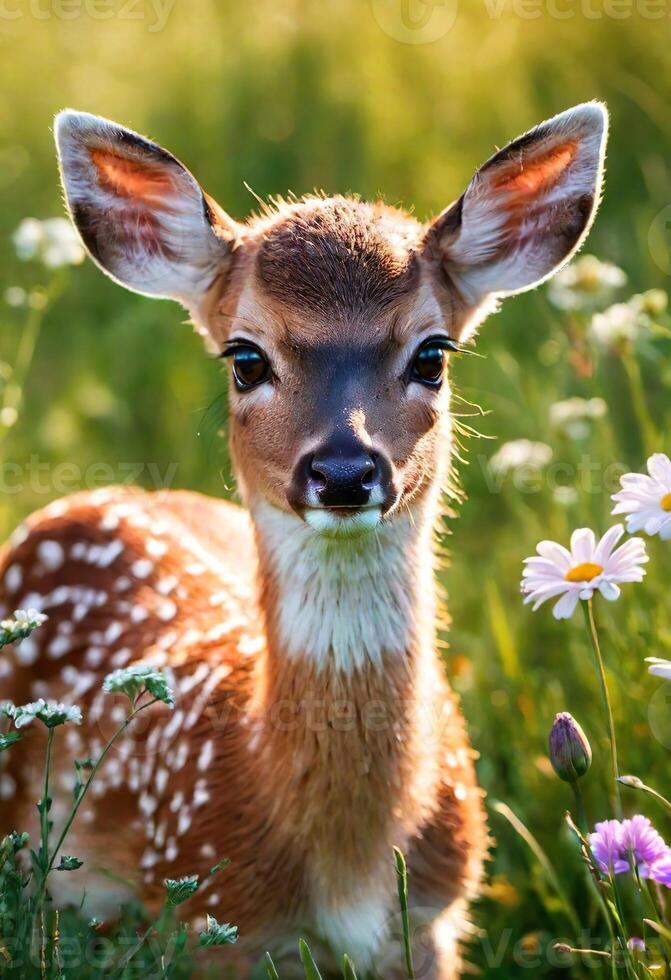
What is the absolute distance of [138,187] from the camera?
398cm

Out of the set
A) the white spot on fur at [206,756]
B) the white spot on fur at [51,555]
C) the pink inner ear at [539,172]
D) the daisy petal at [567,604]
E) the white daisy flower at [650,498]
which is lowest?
the white spot on fur at [206,756]

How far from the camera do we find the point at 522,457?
500 cm

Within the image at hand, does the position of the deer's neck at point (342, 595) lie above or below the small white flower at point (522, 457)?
below

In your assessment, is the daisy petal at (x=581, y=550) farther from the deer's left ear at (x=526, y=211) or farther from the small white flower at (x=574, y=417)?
the small white flower at (x=574, y=417)

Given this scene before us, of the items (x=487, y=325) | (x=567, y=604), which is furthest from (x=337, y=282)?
(x=487, y=325)

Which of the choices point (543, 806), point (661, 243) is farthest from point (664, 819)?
point (661, 243)

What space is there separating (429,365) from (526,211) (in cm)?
67

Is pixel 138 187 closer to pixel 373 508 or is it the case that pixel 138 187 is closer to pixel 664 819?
pixel 373 508

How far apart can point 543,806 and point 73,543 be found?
5.54ft

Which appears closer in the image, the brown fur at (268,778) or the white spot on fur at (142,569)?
the brown fur at (268,778)

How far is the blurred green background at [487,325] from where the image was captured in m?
4.52

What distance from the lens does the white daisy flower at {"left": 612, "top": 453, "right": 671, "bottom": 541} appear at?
285 cm

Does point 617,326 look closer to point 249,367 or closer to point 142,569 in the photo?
point 249,367

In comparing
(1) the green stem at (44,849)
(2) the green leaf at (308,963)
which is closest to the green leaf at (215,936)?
(2) the green leaf at (308,963)
